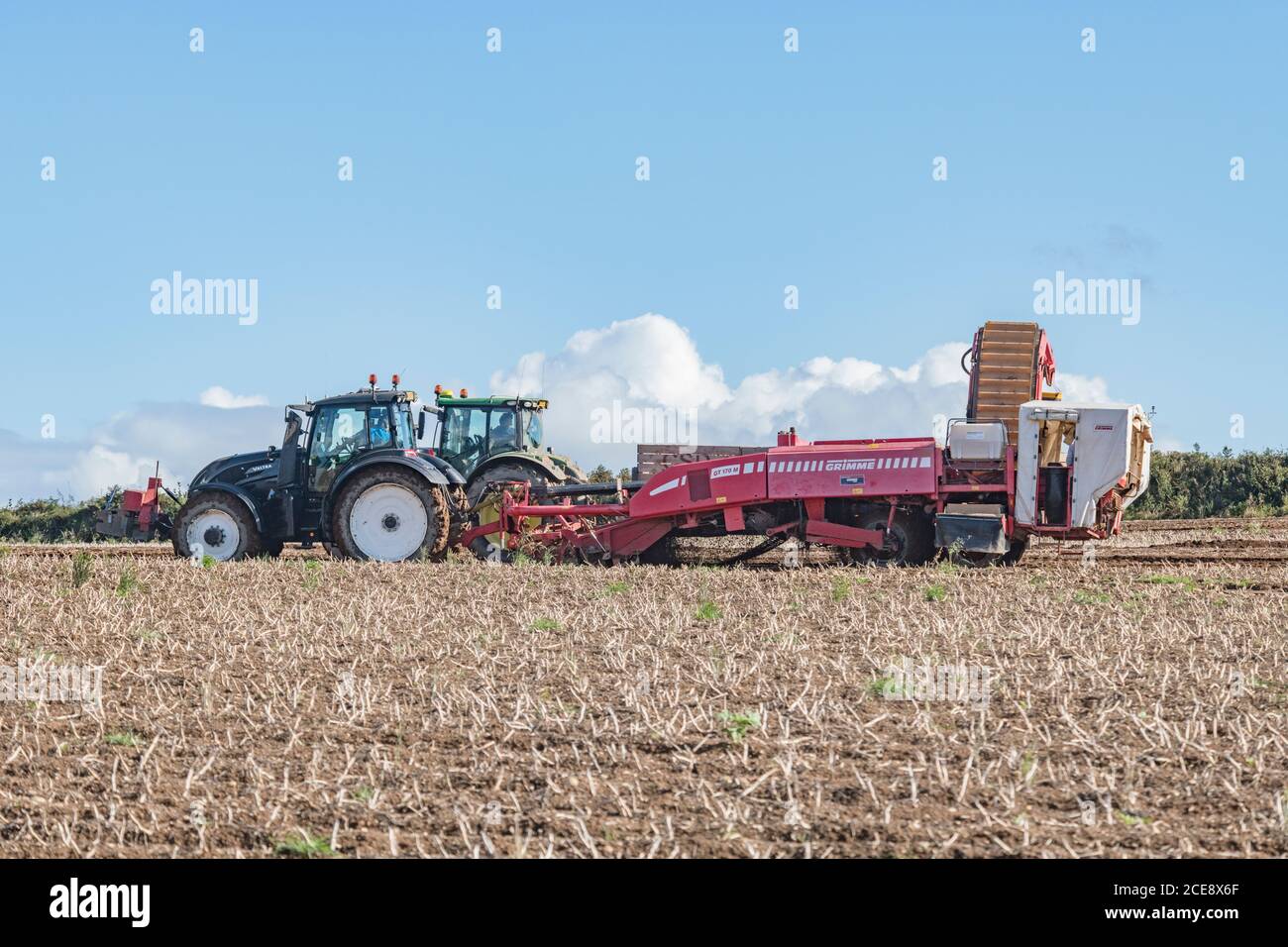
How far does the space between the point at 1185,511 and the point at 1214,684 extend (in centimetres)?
2563

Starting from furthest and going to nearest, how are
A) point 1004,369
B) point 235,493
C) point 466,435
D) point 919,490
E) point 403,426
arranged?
1. point 466,435
2. point 403,426
3. point 235,493
4. point 1004,369
5. point 919,490

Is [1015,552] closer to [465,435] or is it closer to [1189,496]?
[465,435]

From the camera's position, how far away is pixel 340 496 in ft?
59.2

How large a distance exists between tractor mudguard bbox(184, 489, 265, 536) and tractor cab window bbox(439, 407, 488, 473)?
395 cm

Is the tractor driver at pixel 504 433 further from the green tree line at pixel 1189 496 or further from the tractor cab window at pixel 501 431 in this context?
the green tree line at pixel 1189 496

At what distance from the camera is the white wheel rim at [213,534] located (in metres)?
18.5

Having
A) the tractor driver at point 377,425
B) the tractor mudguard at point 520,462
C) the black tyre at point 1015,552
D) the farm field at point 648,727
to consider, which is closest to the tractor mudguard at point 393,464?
the tractor driver at point 377,425

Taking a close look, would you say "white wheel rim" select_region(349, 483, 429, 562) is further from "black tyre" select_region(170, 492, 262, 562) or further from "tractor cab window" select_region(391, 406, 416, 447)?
"black tyre" select_region(170, 492, 262, 562)

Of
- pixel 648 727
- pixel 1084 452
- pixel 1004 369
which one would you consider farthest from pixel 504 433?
pixel 648 727

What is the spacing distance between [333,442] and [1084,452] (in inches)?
→ 368

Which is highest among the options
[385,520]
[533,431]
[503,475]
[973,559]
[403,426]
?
[533,431]

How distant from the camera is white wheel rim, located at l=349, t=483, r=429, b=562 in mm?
18000

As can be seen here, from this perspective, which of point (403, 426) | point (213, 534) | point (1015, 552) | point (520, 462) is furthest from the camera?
point (520, 462)
